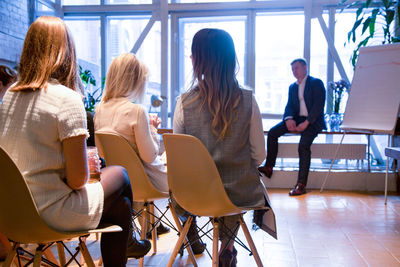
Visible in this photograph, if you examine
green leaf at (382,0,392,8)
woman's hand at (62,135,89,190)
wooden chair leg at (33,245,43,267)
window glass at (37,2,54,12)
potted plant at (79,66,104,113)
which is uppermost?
window glass at (37,2,54,12)

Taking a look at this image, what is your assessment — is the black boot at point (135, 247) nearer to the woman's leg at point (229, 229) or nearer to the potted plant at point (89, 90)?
the woman's leg at point (229, 229)

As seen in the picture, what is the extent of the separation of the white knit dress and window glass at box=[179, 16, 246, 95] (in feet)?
16.9

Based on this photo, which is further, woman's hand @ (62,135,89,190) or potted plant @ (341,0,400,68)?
potted plant @ (341,0,400,68)

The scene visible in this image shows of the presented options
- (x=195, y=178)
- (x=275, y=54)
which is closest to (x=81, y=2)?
(x=275, y=54)

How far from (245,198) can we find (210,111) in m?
0.43

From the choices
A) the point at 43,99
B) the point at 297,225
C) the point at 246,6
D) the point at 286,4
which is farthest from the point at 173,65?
the point at 43,99

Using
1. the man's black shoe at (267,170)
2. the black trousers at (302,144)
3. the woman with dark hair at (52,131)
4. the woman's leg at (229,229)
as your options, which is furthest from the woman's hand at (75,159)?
the man's black shoe at (267,170)

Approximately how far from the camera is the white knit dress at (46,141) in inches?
53.9

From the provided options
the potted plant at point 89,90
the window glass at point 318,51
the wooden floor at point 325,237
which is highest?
the window glass at point 318,51

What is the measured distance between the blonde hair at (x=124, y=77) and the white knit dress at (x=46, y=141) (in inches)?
36.2

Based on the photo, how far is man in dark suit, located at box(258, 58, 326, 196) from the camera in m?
4.84

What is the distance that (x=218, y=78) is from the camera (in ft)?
6.04

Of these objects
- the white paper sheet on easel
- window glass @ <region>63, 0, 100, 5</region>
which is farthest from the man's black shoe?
window glass @ <region>63, 0, 100, 5</region>

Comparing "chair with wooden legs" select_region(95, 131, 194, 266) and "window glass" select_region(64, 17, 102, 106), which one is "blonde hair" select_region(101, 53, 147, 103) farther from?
"window glass" select_region(64, 17, 102, 106)
